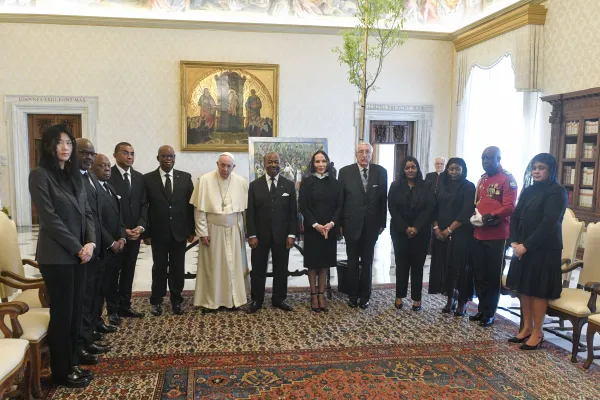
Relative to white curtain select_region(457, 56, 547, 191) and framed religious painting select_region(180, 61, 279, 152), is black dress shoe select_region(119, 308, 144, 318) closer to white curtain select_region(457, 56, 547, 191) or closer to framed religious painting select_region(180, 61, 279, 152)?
framed religious painting select_region(180, 61, 279, 152)

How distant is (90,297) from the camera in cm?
402

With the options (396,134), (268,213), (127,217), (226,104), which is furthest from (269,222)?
(396,134)

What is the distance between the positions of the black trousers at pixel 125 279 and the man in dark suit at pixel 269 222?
4.28 ft

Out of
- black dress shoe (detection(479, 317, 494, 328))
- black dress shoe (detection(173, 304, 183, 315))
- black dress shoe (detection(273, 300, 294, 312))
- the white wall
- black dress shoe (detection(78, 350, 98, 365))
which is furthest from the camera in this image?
the white wall

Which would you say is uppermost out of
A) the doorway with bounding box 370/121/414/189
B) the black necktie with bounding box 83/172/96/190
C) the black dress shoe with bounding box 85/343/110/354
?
the doorway with bounding box 370/121/414/189

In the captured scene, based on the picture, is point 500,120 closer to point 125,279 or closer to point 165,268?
point 165,268

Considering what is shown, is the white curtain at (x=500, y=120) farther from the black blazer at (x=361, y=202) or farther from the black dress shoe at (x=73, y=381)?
the black dress shoe at (x=73, y=381)

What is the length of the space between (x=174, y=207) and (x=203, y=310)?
4.22 feet

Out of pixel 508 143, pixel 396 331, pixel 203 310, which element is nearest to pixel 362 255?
pixel 396 331

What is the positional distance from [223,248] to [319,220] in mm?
1193

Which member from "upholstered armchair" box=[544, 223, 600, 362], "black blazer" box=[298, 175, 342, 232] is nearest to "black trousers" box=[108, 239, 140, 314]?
"black blazer" box=[298, 175, 342, 232]

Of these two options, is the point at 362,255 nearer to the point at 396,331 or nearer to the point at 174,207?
the point at 396,331

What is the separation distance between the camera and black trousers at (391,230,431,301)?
5.51 meters

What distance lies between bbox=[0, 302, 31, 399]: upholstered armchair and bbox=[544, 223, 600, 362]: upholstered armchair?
4.48m
